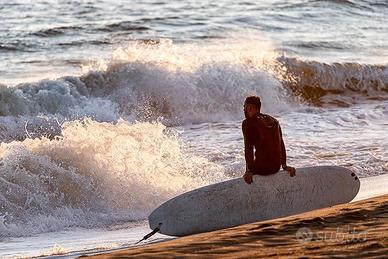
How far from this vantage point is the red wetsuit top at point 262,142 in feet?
26.5

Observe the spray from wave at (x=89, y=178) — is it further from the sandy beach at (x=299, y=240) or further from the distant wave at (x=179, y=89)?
Result: the distant wave at (x=179, y=89)

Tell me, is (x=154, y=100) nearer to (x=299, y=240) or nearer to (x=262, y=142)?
(x=262, y=142)

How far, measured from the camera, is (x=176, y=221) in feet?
26.2

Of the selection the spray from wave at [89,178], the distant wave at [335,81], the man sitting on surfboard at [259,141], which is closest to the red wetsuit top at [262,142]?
the man sitting on surfboard at [259,141]

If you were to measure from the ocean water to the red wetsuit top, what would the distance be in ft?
3.38

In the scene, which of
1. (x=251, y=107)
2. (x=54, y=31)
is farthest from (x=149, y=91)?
(x=251, y=107)

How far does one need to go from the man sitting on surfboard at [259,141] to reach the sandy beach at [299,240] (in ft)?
3.63

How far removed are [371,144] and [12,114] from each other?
5509mm

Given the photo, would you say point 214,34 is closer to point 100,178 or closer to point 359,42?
point 359,42

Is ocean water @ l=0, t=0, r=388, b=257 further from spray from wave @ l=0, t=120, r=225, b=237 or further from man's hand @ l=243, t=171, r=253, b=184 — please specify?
man's hand @ l=243, t=171, r=253, b=184

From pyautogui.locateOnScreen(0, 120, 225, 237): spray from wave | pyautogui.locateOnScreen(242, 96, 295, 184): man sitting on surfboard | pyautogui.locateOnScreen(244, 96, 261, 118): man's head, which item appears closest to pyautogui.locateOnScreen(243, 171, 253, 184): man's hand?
pyautogui.locateOnScreen(242, 96, 295, 184): man sitting on surfboard

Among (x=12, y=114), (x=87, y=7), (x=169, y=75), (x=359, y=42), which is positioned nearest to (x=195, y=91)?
(x=169, y=75)

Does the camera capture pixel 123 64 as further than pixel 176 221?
Yes

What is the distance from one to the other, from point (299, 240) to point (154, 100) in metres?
10.5
